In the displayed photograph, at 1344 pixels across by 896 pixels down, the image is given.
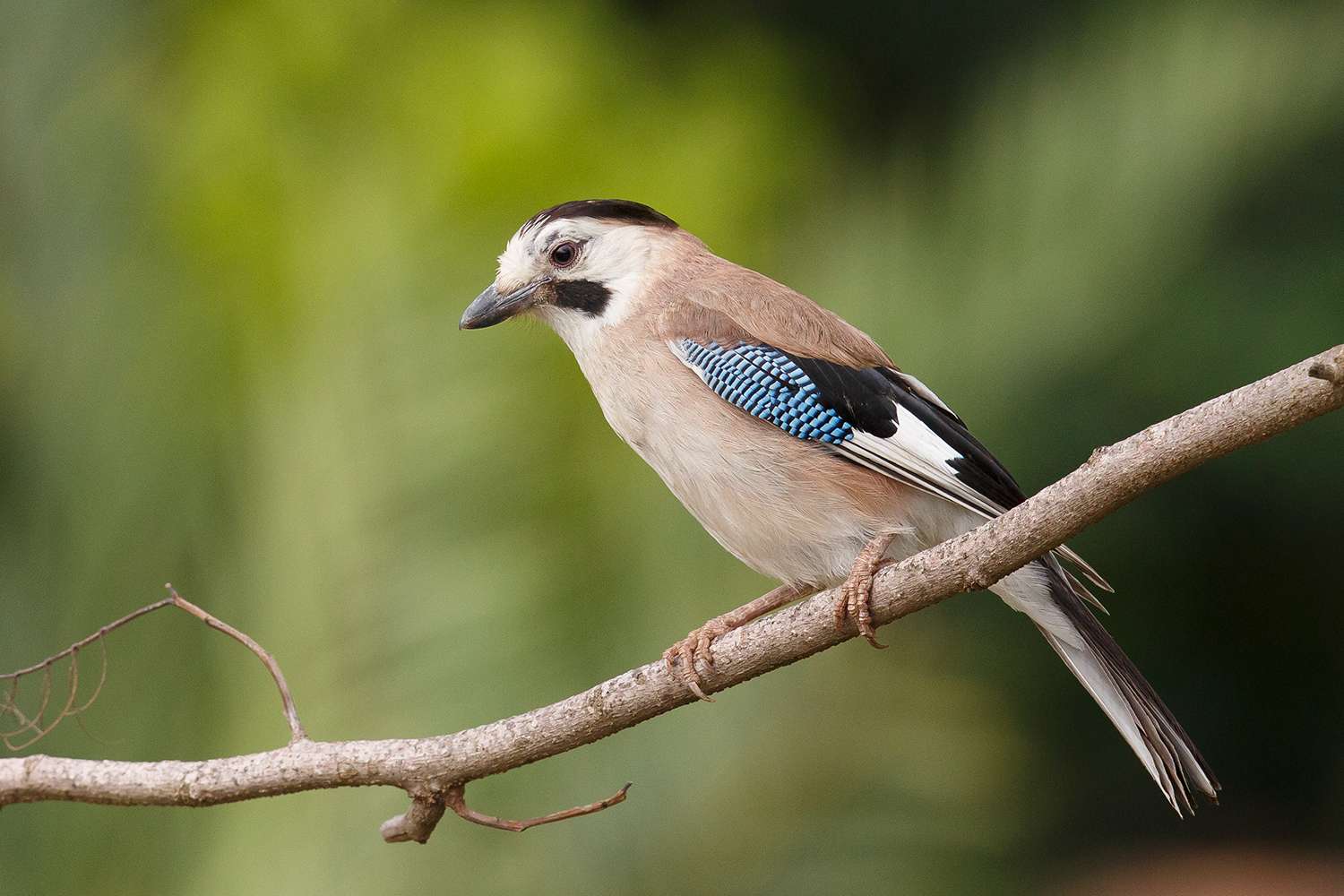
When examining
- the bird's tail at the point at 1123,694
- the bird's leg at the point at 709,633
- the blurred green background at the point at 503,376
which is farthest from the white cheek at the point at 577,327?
the bird's tail at the point at 1123,694

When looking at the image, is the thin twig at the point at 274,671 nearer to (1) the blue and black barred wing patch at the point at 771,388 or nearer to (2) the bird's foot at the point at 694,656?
(2) the bird's foot at the point at 694,656

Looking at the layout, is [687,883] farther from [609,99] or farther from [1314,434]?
[1314,434]

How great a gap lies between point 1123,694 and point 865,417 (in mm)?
686

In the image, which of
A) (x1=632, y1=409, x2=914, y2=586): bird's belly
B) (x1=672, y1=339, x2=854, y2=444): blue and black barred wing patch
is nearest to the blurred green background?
(x1=632, y1=409, x2=914, y2=586): bird's belly

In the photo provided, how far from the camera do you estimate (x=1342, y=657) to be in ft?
18.5

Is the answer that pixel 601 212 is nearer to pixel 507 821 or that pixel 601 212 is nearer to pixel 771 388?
pixel 771 388

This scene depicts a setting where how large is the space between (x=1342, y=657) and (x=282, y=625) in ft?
13.2

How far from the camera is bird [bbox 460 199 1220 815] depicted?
266 centimetres

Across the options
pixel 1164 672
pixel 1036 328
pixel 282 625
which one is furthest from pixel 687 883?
pixel 1164 672

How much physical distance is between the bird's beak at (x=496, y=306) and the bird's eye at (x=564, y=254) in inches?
1.7

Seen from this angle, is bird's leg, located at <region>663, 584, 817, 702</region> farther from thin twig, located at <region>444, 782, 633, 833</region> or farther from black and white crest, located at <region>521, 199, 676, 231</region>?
black and white crest, located at <region>521, 199, 676, 231</region>

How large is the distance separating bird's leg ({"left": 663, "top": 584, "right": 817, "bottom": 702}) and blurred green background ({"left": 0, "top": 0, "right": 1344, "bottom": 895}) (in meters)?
0.75

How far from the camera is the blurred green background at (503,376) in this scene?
3.74m

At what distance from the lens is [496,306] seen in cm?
305
